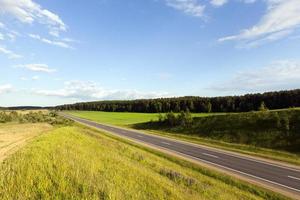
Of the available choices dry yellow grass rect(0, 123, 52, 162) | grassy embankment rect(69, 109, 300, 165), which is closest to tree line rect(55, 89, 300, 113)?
grassy embankment rect(69, 109, 300, 165)

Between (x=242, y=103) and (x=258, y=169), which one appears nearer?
(x=258, y=169)

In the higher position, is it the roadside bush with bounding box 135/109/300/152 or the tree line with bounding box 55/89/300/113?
the tree line with bounding box 55/89/300/113

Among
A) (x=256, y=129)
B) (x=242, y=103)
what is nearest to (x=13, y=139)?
(x=256, y=129)

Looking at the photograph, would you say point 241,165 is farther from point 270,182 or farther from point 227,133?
point 227,133

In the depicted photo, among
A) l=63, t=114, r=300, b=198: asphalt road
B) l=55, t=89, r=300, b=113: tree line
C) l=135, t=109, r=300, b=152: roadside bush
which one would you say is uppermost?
l=55, t=89, r=300, b=113: tree line

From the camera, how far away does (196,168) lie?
72.7ft

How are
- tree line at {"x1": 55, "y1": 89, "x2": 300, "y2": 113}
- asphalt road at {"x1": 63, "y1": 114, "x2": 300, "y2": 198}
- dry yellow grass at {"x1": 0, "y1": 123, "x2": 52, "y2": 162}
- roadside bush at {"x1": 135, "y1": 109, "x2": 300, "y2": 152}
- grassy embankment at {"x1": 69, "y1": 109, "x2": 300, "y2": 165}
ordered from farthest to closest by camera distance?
tree line at {"x1": 55, "y1": 89, "x2": 300, "y2": 113} < roadside bush at {"x1": 135, "y1": 109, "x2": 300, "y2": 152} < grassy embankment at {"x1": 69, "y1": 109, "x2": 300, "y2": 165} < dry yellow grass at {"x1": 0, "y1": 123, "x2": 52, "y2": 162} < asphalt road at {"x1": 63, "y1": 114, "x2": 300, "y2": 198}

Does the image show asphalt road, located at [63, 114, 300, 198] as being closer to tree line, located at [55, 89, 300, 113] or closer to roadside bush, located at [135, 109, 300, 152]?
roadside bush, located at [135, 109, 300, 152]

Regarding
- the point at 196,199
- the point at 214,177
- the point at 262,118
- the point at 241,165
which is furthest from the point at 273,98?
the point at 196,199

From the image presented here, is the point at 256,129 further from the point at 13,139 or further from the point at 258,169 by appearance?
the point at 13,139

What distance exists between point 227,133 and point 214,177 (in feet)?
88.7

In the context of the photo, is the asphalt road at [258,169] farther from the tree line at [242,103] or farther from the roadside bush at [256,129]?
the tree line at [242,103]

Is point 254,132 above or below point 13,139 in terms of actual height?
below

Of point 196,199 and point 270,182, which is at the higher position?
point 196,199
